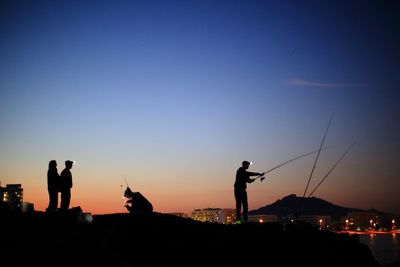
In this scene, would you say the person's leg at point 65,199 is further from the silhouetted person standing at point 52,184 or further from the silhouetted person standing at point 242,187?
the silhouetted person standing at point 242,187

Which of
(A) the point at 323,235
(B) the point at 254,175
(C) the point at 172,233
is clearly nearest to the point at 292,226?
(A) the point at 323,235

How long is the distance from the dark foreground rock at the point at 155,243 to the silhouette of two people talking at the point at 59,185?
0.78m

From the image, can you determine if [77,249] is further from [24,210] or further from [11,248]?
[24,210]

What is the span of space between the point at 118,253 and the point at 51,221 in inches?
88.5

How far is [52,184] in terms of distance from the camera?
12125 mm

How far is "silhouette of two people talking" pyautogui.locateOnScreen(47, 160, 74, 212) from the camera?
39.8ft

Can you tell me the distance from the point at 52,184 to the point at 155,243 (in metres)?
3.82

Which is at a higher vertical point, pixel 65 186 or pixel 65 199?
pixel 65 186

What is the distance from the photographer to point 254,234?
12703 mm

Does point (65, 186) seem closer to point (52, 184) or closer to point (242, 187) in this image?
point (52, 184)

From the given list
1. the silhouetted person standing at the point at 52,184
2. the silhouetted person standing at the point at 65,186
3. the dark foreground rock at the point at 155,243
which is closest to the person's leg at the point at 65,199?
the silhouetted person standing at the point at 65,186

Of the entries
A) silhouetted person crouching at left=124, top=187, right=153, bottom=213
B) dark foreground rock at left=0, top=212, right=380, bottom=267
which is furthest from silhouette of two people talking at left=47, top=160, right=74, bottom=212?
silhouetted person crouching at left=124, top=187, right=153, bottom=213

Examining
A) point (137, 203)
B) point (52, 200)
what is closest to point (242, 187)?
point (137, 203)

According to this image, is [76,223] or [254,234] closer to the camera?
[76,223]
